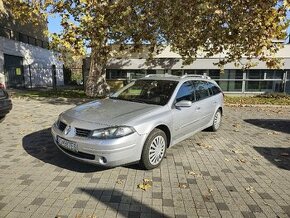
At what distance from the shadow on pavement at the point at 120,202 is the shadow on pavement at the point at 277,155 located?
3053 millimetres

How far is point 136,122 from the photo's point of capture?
171 inches

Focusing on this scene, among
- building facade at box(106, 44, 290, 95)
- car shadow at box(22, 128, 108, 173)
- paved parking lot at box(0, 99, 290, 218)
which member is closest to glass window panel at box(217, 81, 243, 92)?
building facade at box(106, 44, 290, 95)

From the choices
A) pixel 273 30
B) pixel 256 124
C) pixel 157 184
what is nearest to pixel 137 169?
pixel 157 184

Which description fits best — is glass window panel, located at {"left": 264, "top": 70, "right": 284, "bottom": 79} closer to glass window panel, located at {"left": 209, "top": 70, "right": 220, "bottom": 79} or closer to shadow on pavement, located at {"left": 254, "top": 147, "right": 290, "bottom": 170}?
glass window panel, located at {"left": 209, "top": 70, "right": 220, "bottom": 79}

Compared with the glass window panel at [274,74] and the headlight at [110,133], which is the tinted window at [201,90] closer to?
the headlight at [110,133]

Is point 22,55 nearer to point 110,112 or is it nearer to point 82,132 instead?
point 110,112

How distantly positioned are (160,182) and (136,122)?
3.43ft

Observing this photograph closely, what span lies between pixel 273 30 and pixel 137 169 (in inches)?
268

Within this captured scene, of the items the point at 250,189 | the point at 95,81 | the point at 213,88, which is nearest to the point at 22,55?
the point at 95,81

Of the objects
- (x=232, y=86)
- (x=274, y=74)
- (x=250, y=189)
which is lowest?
(x=250, y=189)

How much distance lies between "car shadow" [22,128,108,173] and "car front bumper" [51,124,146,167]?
1.54ft

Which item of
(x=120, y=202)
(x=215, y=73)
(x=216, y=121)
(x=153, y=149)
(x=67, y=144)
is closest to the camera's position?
(x=120, y=202)

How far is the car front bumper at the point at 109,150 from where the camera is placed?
13.3 feet

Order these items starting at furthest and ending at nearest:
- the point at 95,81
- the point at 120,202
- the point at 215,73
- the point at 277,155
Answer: the point at 215,73 → the point at 95,81 → the point at 277,155 → the point at 120,202
